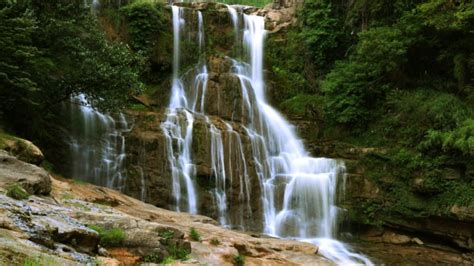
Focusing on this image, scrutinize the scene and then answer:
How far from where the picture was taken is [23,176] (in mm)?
8641

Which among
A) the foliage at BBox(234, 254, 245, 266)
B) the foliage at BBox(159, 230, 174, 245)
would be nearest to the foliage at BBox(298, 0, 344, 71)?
the foliage at BBox(234, 254, 245, 266)

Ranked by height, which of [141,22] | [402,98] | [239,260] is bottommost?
[239,260]

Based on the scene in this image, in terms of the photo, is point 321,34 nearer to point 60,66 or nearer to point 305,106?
point 305,106

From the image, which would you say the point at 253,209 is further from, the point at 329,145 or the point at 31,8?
the point at 31,8

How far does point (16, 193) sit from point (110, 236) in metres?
1.72

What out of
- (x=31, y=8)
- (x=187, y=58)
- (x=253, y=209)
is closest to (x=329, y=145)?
(x=253, y=209)

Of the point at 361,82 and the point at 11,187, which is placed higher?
the point at 361,82

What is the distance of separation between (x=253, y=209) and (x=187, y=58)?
10.9 metres

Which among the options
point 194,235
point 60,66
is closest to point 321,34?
point 60,66

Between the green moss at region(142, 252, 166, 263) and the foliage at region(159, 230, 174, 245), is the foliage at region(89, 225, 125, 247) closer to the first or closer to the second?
the green moss at region(142, 252, 166, 263)

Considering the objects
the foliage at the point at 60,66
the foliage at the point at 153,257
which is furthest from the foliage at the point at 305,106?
the foliage at the point at 153,257

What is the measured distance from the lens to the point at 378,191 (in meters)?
17.3

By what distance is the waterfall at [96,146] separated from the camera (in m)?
16.2

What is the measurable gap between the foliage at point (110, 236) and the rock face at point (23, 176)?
5.53 feet
